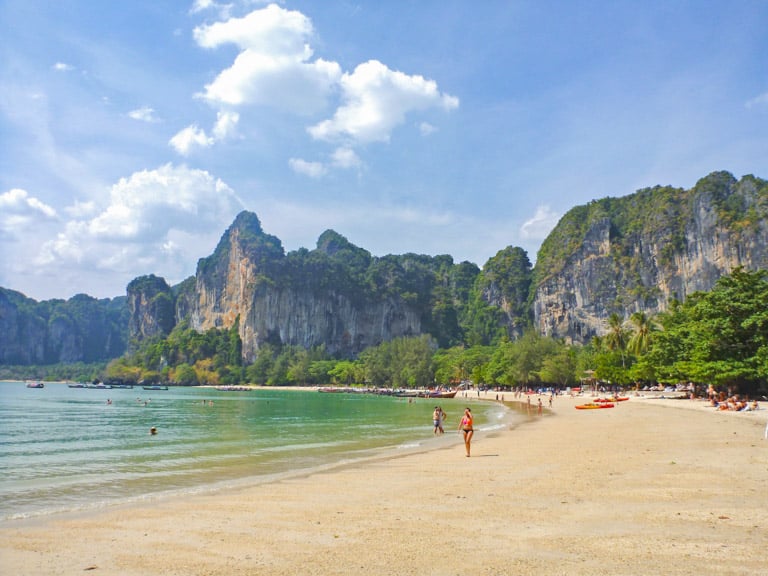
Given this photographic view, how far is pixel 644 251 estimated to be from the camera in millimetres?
149000

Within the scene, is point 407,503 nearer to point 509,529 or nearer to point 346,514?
point 346,514

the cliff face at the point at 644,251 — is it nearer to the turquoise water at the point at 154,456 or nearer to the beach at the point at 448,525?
the turquoise water at the point at 154,456

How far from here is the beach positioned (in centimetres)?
706

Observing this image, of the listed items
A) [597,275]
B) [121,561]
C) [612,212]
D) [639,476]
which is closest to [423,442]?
[639,476]

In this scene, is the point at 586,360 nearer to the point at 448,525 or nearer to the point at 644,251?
the point at 644,251

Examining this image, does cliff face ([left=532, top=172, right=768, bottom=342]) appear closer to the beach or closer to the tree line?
the tree line

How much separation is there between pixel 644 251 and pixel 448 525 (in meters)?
157

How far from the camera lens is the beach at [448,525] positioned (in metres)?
7.06

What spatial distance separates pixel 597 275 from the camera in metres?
157

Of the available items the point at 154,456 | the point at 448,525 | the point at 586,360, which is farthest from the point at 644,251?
the point at 448,525

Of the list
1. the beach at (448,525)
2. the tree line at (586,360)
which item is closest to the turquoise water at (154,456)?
the beach at (448,525)

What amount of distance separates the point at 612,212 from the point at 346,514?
17507 cm

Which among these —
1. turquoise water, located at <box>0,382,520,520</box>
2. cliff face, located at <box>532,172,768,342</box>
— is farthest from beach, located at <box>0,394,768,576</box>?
cliff face, located at <box>532,172,768,342</box>

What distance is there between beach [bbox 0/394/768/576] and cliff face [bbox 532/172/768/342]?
12585 centimetres
